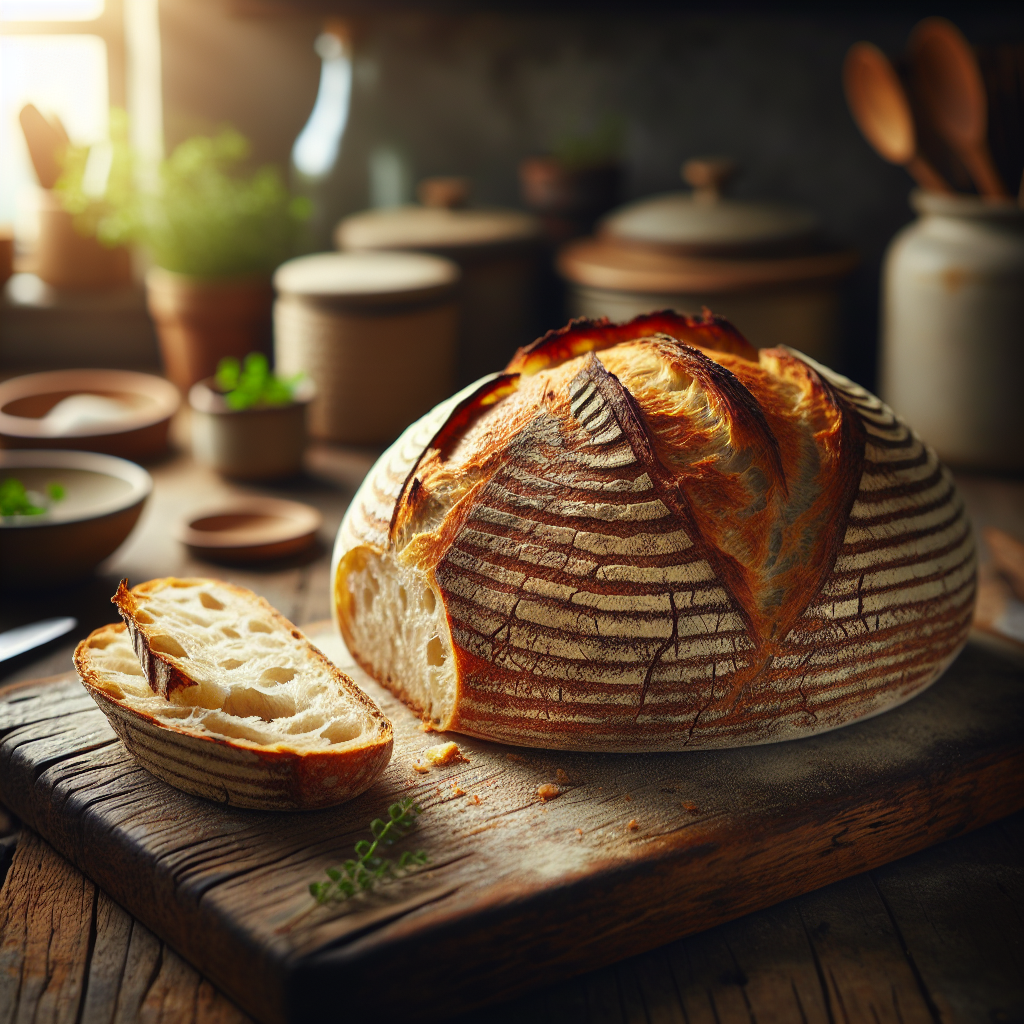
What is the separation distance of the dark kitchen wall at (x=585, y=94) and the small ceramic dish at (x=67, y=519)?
1673mm

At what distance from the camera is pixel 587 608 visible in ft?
4.42

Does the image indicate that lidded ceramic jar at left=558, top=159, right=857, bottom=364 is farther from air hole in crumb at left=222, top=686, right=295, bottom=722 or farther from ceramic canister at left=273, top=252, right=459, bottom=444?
air hole in crumb at left=222, top=686, right=295, bottom=722

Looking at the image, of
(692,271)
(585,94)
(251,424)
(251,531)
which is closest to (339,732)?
(251,531)

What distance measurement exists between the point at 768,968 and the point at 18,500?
154cm

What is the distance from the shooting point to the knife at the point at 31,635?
181 cm

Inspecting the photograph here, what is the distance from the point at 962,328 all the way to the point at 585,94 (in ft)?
5.10

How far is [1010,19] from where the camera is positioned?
3283mm

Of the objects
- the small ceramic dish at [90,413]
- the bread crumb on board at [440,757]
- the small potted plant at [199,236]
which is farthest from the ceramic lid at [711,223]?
the bread crumb on board at [440,757]

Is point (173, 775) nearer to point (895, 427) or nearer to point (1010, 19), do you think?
point (895, 427)

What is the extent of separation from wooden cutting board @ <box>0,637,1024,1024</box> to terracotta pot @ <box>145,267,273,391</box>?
75.2 inches

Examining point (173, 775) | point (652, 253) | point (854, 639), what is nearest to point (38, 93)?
point (652, 253)

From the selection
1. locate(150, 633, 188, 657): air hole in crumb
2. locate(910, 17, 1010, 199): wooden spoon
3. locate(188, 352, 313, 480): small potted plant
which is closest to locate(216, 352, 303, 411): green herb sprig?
locate(188, 352, 313, 480): small potted plant

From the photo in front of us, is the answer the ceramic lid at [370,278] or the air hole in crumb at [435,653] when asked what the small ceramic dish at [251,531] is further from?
the air hole in crumb at [435,653]

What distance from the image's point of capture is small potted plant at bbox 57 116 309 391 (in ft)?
10.6
